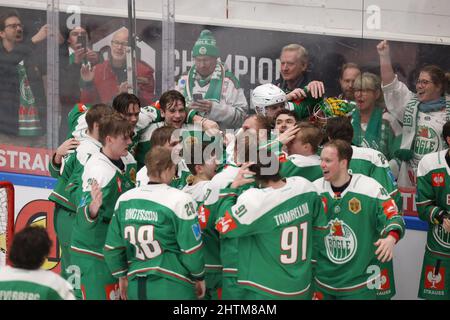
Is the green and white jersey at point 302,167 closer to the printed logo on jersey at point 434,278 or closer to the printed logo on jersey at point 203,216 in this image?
the printed logo on jersey at point 203,216

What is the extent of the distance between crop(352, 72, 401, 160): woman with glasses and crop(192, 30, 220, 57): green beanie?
108cm

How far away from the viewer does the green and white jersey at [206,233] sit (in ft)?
20.0

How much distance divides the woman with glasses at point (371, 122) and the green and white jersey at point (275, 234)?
65.9 inches

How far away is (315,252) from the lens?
5.96 meters

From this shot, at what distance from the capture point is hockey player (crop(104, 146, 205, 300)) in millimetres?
5637

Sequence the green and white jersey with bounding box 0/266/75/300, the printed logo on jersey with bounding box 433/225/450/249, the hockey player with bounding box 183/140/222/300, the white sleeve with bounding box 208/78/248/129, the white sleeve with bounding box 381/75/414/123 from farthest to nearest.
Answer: the white sleeve with bounding box 208/78/248/129
the white sleeve with bounding box 381/75/414/123
the printed logo on jersey with bounding box 433/225/450/249
the hockey player with bounding box 183/140/222/300
the green and white jersey with bounding box 0/266/75/300

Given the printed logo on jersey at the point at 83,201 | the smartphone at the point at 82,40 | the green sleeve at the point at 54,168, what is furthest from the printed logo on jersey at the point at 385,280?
the smartphone at the point at 82,40

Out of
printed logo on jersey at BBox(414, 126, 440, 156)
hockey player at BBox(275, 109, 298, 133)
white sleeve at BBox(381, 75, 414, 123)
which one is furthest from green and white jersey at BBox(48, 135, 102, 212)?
printed logo on jersey at BBox(414, 126, 440, 156)

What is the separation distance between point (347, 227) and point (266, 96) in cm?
126

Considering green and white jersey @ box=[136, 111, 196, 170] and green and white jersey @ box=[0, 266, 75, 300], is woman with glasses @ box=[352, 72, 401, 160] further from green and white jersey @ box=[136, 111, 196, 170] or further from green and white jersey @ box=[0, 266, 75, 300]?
green and white jersey @ box=[0, 266, 75, 300]

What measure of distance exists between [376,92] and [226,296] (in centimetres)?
213

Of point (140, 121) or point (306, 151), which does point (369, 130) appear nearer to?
point (306, 151)

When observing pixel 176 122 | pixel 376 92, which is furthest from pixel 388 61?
pixel 176 122

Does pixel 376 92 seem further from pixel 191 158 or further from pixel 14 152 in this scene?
pixel 14 152
